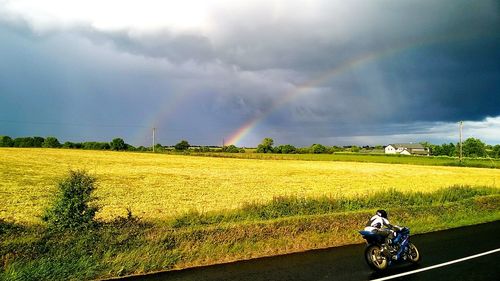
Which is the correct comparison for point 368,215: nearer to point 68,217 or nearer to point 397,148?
point 68,217

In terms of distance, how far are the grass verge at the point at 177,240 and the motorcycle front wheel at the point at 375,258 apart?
9.39 feet

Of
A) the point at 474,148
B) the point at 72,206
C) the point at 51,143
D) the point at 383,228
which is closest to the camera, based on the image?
the point at 383,228

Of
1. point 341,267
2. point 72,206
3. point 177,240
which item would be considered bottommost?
point 341,267

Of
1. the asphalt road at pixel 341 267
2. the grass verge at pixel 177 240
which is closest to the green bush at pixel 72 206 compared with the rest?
the grass verge at pixel 177 240

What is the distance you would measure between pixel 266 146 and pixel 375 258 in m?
136

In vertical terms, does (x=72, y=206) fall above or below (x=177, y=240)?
above

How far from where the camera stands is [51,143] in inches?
5315

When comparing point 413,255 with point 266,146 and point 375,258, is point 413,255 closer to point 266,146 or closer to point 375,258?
point 375,258

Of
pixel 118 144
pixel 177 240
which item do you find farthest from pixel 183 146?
pixel 177 240

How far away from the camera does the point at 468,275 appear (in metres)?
10.1

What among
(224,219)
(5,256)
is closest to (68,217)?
(5,256)

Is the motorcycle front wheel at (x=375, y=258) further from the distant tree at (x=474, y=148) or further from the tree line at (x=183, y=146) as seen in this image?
the distant tree at (x=474, y=148)

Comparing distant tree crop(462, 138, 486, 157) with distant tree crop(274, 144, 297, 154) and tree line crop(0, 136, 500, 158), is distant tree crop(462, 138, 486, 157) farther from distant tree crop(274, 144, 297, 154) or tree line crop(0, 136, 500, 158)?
distant tree crop(274, 144, 297, 154)

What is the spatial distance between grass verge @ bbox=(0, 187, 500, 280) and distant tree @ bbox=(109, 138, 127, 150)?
126m
